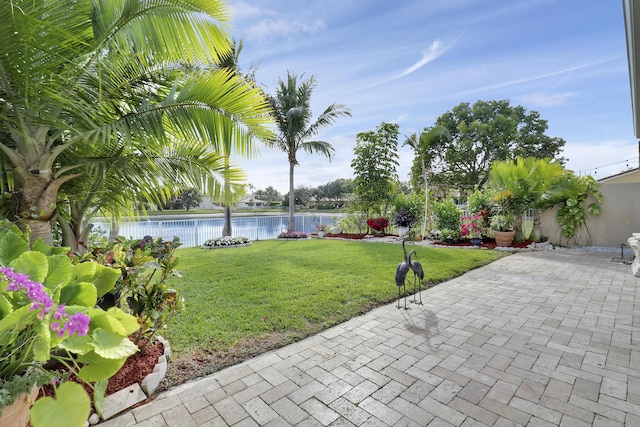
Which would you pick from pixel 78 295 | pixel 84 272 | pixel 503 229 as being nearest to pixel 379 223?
pixel 503 229

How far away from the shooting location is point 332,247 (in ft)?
29.0

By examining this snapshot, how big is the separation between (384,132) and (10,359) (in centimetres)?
1196

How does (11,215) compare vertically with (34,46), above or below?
below

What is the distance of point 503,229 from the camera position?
8.59 metres

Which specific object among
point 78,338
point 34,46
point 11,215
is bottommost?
point 78,338

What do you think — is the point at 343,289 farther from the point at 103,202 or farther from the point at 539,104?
the point at 539,104

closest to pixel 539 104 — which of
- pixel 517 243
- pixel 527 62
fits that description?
pixel 527 62

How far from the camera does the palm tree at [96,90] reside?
206 cm

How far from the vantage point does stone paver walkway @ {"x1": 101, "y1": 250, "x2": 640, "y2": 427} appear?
187cm

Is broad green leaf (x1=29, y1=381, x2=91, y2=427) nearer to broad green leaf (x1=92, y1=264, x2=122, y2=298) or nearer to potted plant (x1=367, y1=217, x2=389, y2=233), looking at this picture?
broad green leaf (x1=92, y1=264, x2=122, y2=298)

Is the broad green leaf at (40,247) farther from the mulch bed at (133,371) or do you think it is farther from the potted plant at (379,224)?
the potted plant at (379,224)

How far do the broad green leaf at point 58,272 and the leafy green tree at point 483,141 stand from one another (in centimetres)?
1992

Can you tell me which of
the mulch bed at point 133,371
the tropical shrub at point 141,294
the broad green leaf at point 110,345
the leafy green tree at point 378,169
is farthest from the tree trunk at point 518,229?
the broad green leaf at point 110,345

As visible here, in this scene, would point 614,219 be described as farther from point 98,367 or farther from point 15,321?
point 15,321
